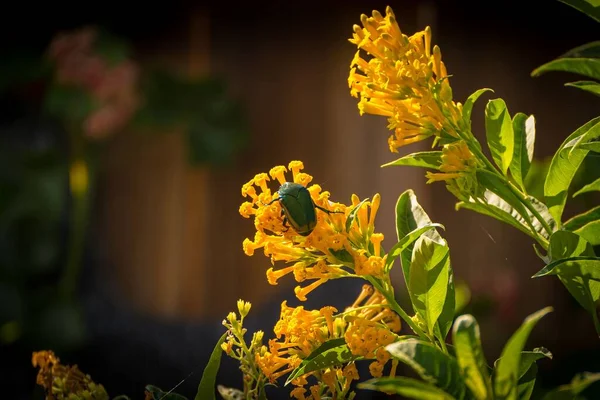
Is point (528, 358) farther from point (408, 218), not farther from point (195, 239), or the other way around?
point (195, 239)

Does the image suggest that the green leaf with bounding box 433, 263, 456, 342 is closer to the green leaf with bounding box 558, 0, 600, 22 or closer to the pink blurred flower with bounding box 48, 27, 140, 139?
the green leaf with bounding box 558, 0, 600, 22

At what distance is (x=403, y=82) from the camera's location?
2.05ft

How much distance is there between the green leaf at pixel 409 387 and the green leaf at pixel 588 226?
21 cm

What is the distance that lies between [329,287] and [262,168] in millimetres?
1619

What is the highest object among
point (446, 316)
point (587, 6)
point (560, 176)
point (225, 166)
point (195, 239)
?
point (587, 6)

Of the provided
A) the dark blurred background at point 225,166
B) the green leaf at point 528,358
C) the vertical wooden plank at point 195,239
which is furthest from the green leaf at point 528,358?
the vertical wooden plank at point 195,239

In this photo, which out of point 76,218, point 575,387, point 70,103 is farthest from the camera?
point 76,218

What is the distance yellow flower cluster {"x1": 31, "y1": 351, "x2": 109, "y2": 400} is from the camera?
0.60 meters

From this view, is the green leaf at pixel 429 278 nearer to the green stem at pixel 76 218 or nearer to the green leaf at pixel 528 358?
the green leaf at pixel 528 358

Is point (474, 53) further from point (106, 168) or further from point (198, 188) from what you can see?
point (106, 168)


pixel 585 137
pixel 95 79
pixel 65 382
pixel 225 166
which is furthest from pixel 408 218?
pixel 225 166

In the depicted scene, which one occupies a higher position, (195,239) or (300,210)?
(300,210)

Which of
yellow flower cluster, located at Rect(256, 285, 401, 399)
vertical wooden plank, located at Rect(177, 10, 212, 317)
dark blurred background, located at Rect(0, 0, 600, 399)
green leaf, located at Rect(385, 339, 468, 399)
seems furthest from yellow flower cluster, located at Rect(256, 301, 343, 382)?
vertical wooden plank, located at Rect(177, 10, 212, 317)

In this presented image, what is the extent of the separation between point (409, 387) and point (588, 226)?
0.76ft
